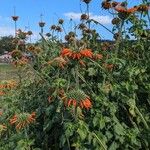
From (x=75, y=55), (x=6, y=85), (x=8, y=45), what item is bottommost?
(x=6, y=85)

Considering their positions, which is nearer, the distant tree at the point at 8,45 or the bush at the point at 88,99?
the bush at the point at 88,99

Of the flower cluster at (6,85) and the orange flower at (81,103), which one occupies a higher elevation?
the flower cluster at (6,85)

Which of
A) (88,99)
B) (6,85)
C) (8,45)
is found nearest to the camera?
(88,99)

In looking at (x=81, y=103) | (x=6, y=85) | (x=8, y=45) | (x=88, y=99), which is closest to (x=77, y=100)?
(x=81, y=103)

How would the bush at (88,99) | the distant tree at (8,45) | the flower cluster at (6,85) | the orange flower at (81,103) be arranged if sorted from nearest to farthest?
the orange flower at (81,103)
the bush at (88,99)
the flower cluster at (6,85)
the distant tree at (8,45)

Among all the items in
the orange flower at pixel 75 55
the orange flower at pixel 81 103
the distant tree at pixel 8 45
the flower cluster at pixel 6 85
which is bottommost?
the orange flower at pixel 81 103

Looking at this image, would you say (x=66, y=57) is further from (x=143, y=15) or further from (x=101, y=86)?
(x=143, y=15)

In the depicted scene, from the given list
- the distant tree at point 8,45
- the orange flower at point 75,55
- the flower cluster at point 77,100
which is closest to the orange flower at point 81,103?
the flower cluster at point 77,100

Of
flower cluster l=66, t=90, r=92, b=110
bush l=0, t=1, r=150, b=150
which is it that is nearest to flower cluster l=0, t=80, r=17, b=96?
bush l=0, t=1, r=150, b=150

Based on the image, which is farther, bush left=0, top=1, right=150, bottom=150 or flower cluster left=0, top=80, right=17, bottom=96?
flower cluster left=0, top=80, right=17, bottom=96

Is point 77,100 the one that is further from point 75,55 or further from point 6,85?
point 6,85

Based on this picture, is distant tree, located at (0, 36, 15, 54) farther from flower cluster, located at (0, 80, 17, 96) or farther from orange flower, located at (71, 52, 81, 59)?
orange flower, located at (71, 52, 81, 59)

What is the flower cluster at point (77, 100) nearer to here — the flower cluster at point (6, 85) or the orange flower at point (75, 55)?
the orange flower at point (75, 55)

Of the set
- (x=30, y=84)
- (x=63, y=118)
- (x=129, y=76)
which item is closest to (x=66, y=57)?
(x=63, y=118)
